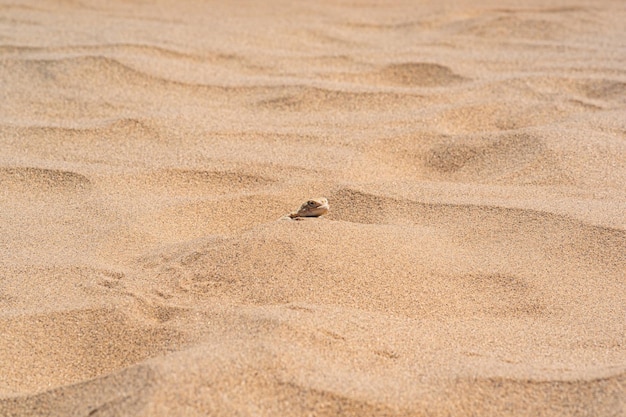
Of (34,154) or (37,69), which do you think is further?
Result: (37,69)

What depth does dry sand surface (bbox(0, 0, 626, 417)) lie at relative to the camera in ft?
4.67

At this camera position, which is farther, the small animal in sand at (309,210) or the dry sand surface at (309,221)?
the small animal in sand at (309,210)

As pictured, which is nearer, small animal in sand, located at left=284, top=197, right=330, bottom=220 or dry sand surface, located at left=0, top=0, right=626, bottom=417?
dry sand surface, located at left=0, top=0, right=626, bottom=417

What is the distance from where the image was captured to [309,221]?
1928mm

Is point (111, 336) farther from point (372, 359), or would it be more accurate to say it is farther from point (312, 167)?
point (312, 167)

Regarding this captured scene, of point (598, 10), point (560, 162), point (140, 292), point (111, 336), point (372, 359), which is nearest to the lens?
point (372, 359)

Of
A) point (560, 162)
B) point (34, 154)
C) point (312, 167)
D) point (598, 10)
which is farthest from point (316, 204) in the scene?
point (598, 10)

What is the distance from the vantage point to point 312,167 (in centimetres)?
242

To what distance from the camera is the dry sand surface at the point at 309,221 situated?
1.42m

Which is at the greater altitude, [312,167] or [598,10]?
[598,10]

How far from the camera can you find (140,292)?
5.73 ft

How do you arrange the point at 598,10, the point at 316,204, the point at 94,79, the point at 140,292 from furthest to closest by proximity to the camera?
the point at 598,10, the point at 94,79, the point at 316,204, the point at 140,292

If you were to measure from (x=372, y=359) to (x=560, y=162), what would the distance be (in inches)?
45.0

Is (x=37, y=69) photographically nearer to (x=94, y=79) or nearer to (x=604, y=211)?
(x=94, y=79)
